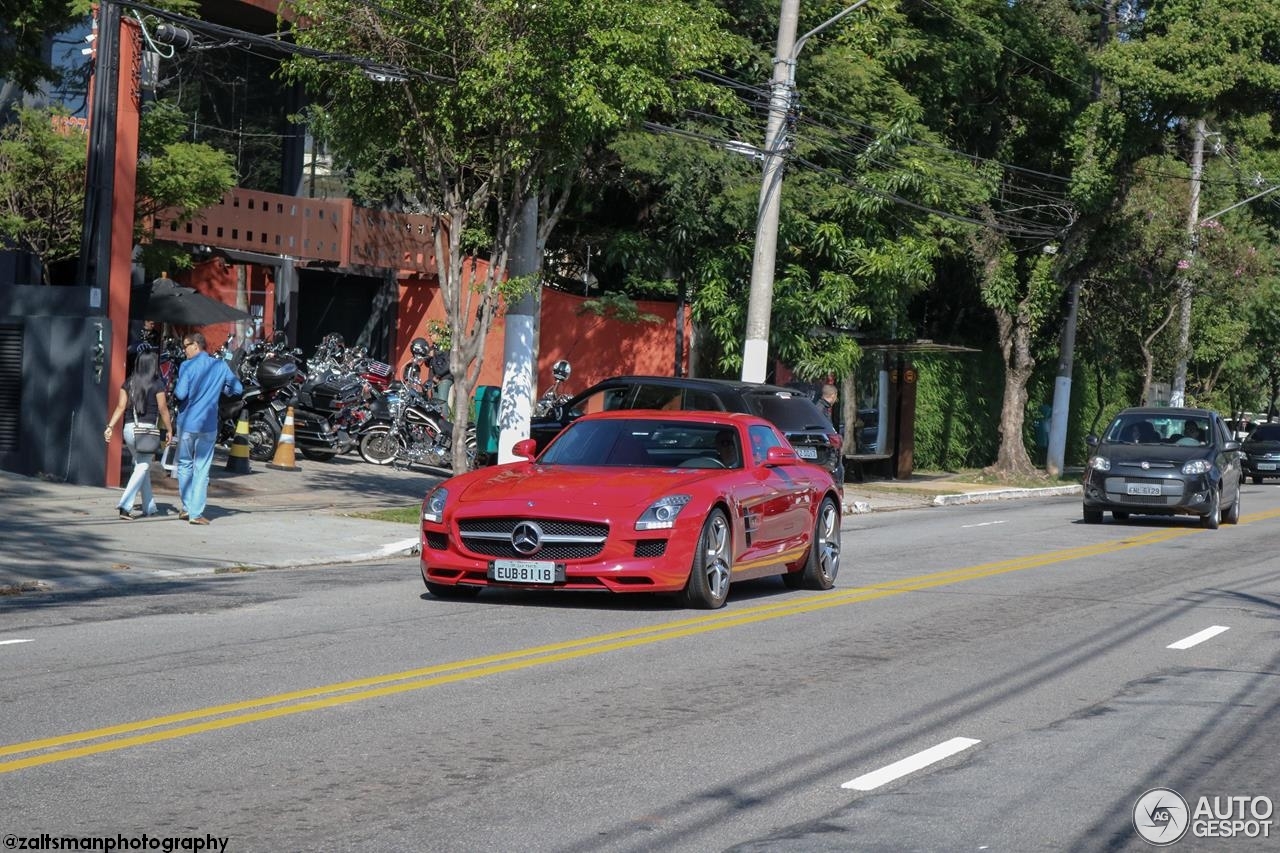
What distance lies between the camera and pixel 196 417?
17.1 m

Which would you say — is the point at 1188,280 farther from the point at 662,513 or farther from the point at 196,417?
the point at 662,513

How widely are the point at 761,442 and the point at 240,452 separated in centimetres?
1148

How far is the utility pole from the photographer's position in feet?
140

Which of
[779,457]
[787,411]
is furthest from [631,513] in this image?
[787,411]

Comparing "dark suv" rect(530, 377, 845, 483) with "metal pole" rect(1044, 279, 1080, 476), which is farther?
"metal pole" rect(1044, 279, 1080, 476)

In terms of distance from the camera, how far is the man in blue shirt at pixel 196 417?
17.0 meters

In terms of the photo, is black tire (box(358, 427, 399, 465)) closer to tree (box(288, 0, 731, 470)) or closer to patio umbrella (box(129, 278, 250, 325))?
patio umbrella (box(129, 278, 250, 325))

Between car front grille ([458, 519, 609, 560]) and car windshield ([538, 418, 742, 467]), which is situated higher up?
car windshield ([538, 418, 742, 467])

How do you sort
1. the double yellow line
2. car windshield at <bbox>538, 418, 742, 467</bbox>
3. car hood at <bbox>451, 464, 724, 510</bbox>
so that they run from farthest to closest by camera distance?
1. car windshield at <bbox>538, 418, 742, 467</bbox>
2. car hood at <bbox>451, 464, 724, 510</bbox>
3. the double yellow line

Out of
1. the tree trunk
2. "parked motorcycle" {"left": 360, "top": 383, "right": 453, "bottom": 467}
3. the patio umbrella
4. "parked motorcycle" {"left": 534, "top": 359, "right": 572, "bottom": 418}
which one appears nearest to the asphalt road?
the patio umbrella

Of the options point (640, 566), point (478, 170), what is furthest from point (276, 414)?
point (640, 566)

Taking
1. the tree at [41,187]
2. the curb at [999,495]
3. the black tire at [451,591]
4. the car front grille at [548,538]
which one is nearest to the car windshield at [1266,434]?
the curb at [999,495]

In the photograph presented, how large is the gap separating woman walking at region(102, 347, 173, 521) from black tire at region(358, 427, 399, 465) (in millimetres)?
7757

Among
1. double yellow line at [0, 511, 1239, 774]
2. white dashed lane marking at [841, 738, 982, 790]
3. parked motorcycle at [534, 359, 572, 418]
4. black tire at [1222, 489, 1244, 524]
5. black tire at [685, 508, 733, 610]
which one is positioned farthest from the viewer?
parked motorcycle at [534, 359, 572, 418]
